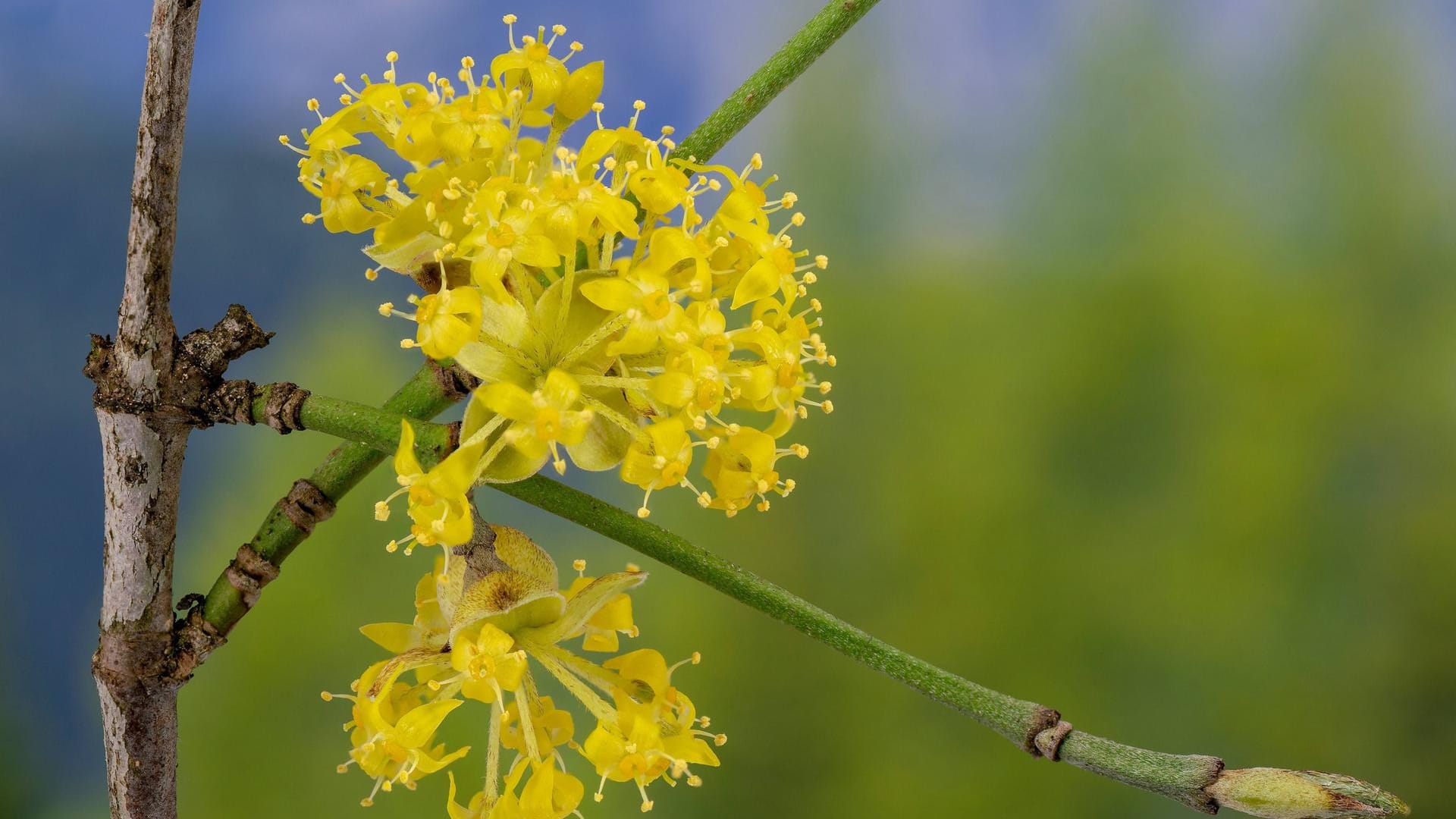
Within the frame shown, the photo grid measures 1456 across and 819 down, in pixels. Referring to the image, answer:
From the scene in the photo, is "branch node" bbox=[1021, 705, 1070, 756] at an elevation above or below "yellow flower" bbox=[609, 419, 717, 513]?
below

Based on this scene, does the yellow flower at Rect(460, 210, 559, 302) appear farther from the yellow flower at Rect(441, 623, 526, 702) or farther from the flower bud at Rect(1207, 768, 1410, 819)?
the flower bud at Rect(1207, 768, 1410, 819)

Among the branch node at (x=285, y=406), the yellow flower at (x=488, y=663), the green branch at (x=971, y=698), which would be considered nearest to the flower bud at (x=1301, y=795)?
the green branch at (x=971, y=698)

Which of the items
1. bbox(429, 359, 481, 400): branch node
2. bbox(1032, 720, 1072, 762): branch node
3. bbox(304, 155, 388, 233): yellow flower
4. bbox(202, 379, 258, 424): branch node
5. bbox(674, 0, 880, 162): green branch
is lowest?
bbox(1032, 720, 1072, 762): branch node

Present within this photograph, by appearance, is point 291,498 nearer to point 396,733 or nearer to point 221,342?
point 221,342

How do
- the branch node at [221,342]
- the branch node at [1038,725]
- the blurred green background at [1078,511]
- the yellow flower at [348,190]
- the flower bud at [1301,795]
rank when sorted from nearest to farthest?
the flower bud at [1301,795]
the branch node at [1038,725]
the yellow flower at [348,190]
the branch node at [221,342]
the blurred green background at [1078,511]

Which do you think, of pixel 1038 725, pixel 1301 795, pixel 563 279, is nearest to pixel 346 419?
pixel 563 279

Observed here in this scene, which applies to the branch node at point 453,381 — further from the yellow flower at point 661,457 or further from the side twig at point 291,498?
the yellow flower at point 661,457

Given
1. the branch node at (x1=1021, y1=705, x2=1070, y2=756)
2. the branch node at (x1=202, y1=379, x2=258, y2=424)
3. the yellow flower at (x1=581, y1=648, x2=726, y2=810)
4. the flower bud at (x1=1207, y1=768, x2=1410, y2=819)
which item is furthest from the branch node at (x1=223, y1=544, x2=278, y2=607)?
the flower bud at (x1=1207, y1=768, x2=1410, y2=819)

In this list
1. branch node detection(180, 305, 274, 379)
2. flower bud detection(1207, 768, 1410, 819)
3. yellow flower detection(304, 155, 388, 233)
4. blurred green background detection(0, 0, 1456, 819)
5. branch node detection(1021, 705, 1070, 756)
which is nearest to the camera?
flower bud detection(1207, 768, 1410, 819)
